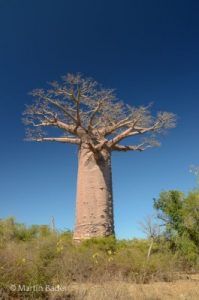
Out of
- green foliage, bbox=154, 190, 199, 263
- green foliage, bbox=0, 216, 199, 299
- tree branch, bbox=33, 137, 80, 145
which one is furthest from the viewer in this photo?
tree branch, bbox=33, 137, 80, 145

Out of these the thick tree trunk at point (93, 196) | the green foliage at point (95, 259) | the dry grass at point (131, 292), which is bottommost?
the dry grass at point (131, 292)

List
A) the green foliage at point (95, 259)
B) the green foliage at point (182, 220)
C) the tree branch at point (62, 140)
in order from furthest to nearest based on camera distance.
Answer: the tree branch at point (62, 140), the green foliage at point (182, 220), the green foliage at point (95, 259)

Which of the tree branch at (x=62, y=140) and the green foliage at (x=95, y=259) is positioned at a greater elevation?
the tree branch at (x=62, y=140)

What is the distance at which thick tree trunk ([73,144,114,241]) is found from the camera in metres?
10.1

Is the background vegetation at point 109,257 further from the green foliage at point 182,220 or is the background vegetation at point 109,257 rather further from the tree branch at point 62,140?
the tree branch at point 62,140

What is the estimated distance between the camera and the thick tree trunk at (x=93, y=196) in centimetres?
1007

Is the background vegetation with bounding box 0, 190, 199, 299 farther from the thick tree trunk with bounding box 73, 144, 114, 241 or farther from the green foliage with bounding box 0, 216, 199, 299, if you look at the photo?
the thick tree trunk with bounding box 73, 144, 114, 241

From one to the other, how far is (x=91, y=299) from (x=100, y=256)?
2.57 m

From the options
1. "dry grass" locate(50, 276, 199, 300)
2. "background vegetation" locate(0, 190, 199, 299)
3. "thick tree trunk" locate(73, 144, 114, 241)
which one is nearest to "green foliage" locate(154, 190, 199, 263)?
"background vegetation" locate(0, 190, 199, 299)

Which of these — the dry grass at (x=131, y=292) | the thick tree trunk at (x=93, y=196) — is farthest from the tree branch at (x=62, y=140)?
the dry grass at (x=131, y=292)

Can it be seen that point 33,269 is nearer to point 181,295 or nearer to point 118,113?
point 181,295

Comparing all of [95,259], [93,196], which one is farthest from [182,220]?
[95,259]

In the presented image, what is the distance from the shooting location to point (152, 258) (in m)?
8.35

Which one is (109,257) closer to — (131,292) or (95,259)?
(95,259)
